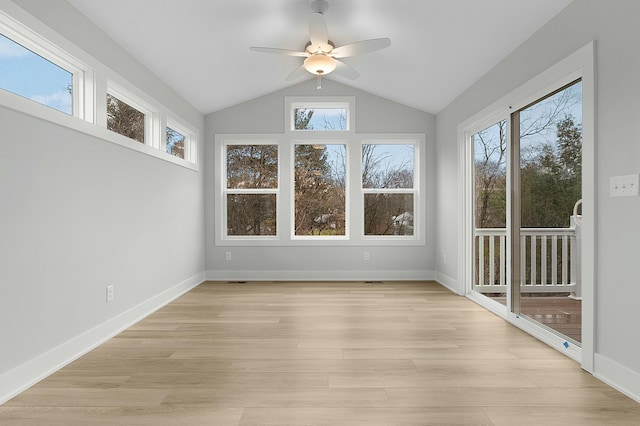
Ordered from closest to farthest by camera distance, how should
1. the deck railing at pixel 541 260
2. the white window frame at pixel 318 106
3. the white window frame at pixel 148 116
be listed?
the deck railing at pixel 541 260 < the white window frame at pixel 148 116 < the white window frame at pixel 318 106

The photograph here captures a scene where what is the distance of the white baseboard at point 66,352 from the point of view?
6.67 feet

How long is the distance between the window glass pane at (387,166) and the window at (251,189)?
1368 millimetres

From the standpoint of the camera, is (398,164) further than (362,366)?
Yes

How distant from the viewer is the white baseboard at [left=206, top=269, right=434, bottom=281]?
557cm

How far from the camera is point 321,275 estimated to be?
559 cm

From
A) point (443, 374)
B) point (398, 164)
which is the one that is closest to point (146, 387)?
point (443, 374)

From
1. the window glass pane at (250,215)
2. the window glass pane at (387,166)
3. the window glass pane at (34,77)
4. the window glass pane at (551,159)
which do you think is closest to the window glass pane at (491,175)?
the window glass pane at (551,159)

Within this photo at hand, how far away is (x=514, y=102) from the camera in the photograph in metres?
3.35

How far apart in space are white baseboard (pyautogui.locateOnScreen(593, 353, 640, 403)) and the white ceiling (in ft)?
7.67

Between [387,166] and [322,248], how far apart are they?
1.56 m

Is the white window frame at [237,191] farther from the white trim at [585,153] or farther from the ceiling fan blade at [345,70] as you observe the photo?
the white trim at [585,153]

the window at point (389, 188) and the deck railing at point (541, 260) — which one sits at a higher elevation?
the window at point (389, 188)

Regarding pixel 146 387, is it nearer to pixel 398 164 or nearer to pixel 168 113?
pixel 168 113

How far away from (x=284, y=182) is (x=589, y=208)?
3.93 m
